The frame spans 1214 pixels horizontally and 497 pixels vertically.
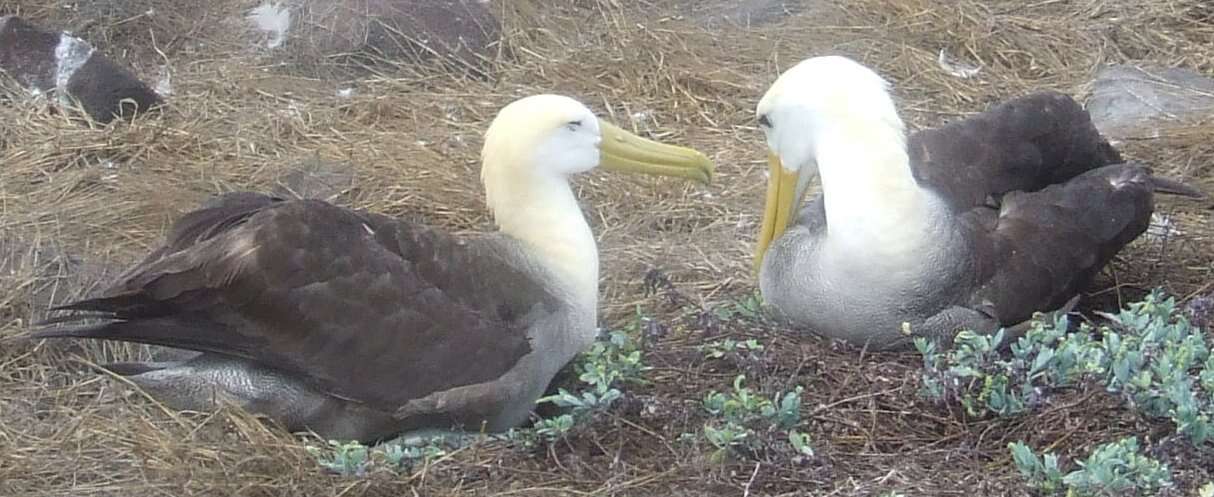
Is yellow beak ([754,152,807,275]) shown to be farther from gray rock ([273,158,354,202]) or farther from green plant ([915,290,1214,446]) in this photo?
gray rock ([273,158,354,202])

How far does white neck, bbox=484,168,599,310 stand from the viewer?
3.93m

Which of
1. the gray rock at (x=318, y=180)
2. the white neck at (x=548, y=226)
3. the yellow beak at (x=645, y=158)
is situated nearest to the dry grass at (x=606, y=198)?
the gray rock at (x=318, y=180)

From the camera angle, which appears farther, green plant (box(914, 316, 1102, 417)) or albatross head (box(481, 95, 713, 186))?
albatross head (box(481, 95, 713, 186))

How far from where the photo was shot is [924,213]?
393cm

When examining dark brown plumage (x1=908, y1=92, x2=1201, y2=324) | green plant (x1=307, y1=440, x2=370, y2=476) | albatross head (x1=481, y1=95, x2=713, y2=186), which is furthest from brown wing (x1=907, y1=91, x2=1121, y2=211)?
green plant (x1=307, y1=440, x2=370, y2=476)

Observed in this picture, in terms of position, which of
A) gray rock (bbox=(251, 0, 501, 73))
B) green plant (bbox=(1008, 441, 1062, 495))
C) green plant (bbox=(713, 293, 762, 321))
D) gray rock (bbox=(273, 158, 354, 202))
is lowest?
gray rock (bbox=(251, 0, 501, 73))

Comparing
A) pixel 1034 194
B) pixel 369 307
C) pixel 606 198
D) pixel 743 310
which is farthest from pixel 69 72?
pixel 1034 194

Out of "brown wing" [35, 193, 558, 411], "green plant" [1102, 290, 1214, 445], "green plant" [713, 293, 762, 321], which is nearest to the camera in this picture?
"green plant" [1102, 290, 1214, 445]

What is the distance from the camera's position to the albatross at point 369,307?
363 cm

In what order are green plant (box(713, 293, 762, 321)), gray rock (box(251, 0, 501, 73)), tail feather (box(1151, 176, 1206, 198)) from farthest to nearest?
gray rock (box(251, 0, 501, 73))
tail feather (box(1151, 176, 1206, 198))
green plant (box(713, 293, 762, 321))

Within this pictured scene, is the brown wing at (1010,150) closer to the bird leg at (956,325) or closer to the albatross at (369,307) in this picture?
the bird leg at (956,325)

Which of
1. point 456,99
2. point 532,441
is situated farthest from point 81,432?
point 456,99

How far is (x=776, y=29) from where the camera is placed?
259 inches

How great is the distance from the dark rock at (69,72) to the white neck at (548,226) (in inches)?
87.8
